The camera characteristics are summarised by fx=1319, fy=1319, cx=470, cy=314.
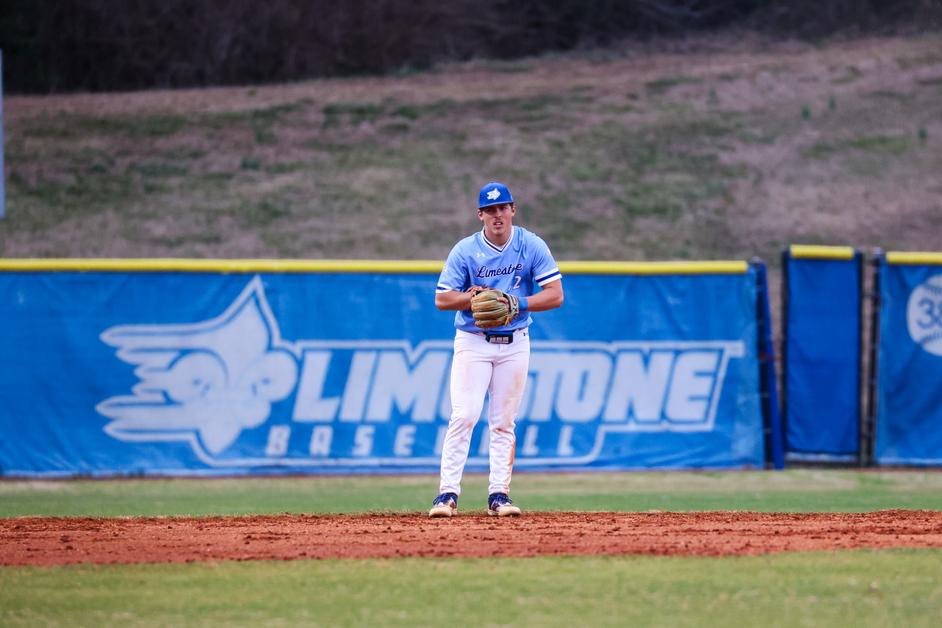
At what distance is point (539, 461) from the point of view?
41.3ft

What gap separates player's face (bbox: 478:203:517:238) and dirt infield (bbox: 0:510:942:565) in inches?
66.4

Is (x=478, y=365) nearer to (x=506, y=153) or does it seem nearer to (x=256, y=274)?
(x=256, y=274)

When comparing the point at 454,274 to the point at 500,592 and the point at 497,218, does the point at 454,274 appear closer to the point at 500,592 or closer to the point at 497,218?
the point at 497,218

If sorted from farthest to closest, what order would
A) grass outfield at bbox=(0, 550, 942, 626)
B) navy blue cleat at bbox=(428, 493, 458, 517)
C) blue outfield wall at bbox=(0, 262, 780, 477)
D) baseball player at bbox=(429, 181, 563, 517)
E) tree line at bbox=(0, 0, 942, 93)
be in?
1. tree line at bbox=(0, 0, 942, 93)
2. blue outfield wall at bbox=(0, 262, 780, 477)
3. navy blue cleat at bbox=(428, 493, 458, 517)
4. baseball player at bbox=(429, 181, 563, 517)
5. grass outfield at bbox=(0, 550, 942, 626)

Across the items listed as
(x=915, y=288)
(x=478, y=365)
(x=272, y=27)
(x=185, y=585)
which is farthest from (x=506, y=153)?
(x=185, y=585)

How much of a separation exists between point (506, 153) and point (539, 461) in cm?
1463

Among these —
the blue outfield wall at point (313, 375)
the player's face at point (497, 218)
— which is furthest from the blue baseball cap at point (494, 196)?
the blue outfield wall at point (313, 375)

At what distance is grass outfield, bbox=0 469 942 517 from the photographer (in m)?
9.92

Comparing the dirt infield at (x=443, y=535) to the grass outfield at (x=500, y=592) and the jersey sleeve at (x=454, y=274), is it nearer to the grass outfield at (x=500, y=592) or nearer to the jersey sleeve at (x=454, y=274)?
the grass outfield at (x=500, y=592)

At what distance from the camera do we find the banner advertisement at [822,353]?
43.1 ft

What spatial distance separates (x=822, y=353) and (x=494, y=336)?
6.42 m

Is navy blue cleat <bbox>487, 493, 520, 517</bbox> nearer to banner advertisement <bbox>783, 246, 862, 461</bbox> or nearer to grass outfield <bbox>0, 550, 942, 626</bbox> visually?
grass outfield <bbox>0, 550, 942, 626</bbox>

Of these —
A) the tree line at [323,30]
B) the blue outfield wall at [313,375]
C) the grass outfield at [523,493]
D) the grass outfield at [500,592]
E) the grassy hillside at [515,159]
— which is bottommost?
the grass outfield at [523,493]

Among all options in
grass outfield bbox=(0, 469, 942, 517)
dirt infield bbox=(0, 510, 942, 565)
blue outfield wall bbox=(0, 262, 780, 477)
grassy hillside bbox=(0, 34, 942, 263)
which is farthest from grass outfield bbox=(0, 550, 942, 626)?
grassy hillside bbox=(0, 34, 942, 263)
